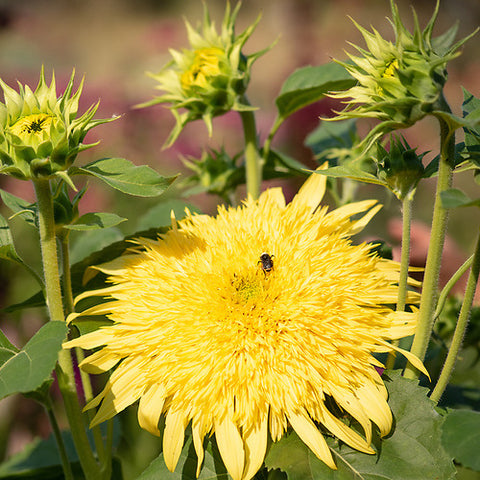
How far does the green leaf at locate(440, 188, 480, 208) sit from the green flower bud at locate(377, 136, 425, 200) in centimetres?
12

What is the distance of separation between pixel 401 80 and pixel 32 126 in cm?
34

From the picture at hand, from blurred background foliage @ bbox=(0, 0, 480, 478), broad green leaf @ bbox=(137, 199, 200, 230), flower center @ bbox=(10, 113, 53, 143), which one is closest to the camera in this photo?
flower center @ bbox=(10, 113, 53, 143)

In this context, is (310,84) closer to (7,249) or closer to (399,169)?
(399,169)

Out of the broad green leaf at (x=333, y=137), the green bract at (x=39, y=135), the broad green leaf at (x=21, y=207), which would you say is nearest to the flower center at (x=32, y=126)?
the green bract at (x=39, y=135)

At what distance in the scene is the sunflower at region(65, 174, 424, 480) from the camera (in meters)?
0.60

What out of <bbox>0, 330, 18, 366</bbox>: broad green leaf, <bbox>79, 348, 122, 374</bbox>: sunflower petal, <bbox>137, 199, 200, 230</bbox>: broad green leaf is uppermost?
<bbox>137, 199, 200, 230</bbox>: broad green leaf

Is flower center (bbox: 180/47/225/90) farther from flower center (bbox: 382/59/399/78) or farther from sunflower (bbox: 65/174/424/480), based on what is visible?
flower center (bbox: 382/59/399/78)

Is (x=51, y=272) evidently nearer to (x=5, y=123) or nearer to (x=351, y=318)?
(x=5, y=123)

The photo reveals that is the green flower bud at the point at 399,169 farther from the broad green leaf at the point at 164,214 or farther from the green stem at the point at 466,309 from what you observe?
the broad green leaf at the point at 164,214

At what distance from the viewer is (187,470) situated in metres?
0.64

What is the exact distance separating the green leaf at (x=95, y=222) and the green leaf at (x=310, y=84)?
1.22 ft

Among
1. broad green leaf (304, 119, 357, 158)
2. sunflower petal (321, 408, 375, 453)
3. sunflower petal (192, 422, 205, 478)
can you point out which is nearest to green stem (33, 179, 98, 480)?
sunflower petal (192, 422, 205, 478)

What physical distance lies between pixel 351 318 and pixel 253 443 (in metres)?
0.16

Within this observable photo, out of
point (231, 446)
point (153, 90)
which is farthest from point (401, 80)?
point (153, 90)
